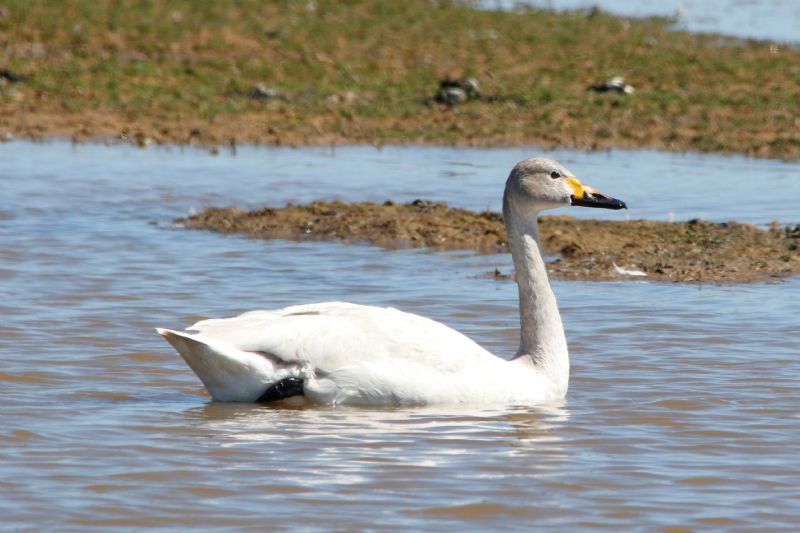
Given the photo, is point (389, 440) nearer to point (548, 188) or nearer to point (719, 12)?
point (548, 188)

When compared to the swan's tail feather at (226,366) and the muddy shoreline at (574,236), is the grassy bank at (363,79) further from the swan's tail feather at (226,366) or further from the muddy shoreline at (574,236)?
the swan's tail feather at (226,366)

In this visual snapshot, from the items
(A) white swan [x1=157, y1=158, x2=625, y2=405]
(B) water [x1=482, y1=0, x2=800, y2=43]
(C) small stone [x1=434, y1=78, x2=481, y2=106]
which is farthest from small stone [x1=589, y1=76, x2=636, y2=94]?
(A) white swan [x1=157, y1=158, x2=625, y2=405]

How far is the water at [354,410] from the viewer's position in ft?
20.2

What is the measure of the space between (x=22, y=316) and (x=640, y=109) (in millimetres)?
12543

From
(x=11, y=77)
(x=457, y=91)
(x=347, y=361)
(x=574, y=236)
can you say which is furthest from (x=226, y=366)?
(x=11, y=77)

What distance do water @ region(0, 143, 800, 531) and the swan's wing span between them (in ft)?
0.86

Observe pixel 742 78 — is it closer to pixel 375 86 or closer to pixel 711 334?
pixel 375 86

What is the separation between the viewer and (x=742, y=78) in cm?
2322

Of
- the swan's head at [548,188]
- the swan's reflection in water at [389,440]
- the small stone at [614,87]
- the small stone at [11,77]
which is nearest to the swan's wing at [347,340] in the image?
the swan's reflection in water at [389,440]

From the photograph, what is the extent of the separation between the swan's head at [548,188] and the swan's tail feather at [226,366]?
1.78 m

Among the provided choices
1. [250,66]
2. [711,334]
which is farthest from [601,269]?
[250,66]

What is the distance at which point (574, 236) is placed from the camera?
1299 centimetres

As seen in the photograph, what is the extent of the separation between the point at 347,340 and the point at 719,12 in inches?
1173

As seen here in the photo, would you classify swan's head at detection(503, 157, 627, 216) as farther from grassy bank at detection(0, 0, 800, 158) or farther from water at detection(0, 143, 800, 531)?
grassy bank at detection(0, 0, 800, 158)
